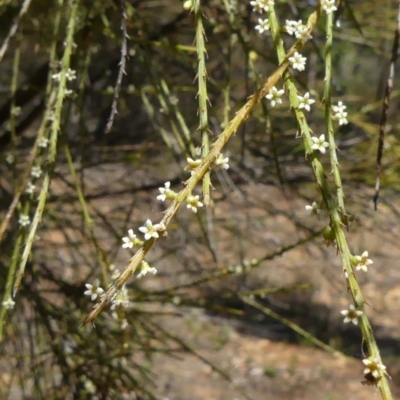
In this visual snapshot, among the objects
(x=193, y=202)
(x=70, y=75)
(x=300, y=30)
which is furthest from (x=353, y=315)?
(x=70, y=75)

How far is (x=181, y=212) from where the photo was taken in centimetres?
402

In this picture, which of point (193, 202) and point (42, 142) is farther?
point (42, 142)

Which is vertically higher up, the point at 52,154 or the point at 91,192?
the point at 91,192

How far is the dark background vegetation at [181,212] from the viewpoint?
241 cm

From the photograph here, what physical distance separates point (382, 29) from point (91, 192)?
216 cm

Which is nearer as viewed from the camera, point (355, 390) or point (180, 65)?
point (180, 65)

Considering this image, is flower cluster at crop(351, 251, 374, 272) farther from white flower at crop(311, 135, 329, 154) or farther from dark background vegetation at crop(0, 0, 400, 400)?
dark background vegetation at crop(0, 0, 400, 400)

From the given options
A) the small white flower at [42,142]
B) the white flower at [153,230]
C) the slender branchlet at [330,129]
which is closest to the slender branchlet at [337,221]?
the slender branchlet at [330,129]

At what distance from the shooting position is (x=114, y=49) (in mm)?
4145

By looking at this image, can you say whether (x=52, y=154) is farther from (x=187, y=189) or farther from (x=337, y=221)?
(x=337, y=221)

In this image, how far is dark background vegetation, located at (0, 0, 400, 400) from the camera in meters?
2.41

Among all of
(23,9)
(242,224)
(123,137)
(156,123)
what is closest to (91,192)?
(123,137)

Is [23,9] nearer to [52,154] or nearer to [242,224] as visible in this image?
[52,154]

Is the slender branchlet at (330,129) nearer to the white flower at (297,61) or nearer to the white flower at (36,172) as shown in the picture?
A: the white flower at (297,61)
